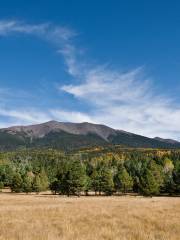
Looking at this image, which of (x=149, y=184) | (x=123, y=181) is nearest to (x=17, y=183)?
(x=123, y=181)

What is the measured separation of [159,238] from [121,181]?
317ft

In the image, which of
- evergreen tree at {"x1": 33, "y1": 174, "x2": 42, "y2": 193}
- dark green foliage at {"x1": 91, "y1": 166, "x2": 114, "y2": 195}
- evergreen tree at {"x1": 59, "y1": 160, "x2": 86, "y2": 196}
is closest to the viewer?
evergreen tree at {"x1": 59, "y1": 160, "x2": 86, "y2": 196}

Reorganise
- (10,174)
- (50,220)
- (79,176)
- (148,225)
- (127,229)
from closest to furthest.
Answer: (127,229), (148,225), (50,220), (79,176), (10,174)

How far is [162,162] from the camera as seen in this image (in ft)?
589

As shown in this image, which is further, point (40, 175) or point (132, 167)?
point (132, 167)

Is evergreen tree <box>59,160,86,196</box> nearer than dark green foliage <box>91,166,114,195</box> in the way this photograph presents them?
Yes

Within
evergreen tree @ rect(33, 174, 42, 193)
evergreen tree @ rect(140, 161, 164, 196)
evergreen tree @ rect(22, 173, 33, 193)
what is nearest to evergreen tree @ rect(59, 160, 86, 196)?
evergreen tree @ rect(33, 174, 42, 193)

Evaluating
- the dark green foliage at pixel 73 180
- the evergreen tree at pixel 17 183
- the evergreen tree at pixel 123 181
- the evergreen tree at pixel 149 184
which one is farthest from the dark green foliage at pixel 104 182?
the evergreen tree at pixel 17 183

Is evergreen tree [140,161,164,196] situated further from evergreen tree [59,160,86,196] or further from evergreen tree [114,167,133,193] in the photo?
evergreen tree [59,160,86,196]

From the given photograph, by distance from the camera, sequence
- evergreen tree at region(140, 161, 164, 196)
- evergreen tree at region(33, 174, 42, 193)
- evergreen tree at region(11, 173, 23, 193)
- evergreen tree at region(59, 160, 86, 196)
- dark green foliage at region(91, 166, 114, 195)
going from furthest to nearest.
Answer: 1. evergreen tree at region(11, 173, 23, 193)
2. evergreen tree at region(33, 174, 42, 193)
3. dark green foliage at region(91, 166, 114, 195)
4. evergreen tree at region(59, 160, 86, 196)
5. evergreen tree at region(140, 161, 164, 196)

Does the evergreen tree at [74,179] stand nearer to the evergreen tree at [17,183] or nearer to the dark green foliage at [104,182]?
the dark green foliage at [104,182]

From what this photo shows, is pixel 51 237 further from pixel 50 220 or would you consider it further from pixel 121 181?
pixel 121 181

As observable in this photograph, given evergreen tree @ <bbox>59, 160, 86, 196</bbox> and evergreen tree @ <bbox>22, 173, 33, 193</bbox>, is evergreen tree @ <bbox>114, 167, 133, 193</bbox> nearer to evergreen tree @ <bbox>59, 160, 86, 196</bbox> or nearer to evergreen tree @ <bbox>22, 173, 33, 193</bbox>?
evergreen tree @ <bbox>59, 160, 86, 196</bbox>

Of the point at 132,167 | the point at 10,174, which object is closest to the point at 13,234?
the point at 10,174
